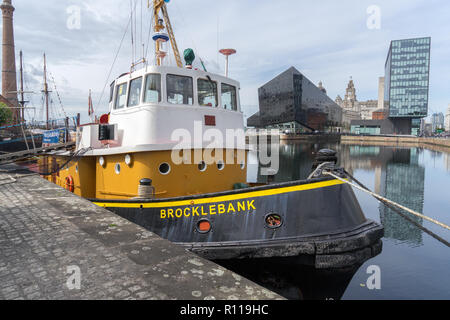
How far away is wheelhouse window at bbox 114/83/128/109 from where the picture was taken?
7.49 m

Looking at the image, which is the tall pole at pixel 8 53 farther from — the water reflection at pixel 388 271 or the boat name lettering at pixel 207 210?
the water reflection at pixel 388 271

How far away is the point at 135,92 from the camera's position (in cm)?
718

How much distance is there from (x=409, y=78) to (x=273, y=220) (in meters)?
110

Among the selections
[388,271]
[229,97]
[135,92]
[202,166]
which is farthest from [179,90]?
[388,271]

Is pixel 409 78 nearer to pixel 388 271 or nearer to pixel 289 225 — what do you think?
pixel 388 271

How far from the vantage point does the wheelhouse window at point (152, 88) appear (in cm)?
670

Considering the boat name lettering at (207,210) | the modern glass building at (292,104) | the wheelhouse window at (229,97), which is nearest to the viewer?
the boat name lettering at (207,210)

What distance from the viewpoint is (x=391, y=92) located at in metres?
94.4

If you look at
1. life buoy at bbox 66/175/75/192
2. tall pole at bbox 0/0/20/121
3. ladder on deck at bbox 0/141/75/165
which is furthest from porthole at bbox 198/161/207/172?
tall pole at bbox 0/0/20/121

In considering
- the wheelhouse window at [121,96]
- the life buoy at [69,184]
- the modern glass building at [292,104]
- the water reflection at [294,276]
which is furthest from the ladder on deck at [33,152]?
the modern glass building at [292,104]

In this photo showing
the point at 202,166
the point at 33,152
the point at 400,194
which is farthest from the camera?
the point at 400,194

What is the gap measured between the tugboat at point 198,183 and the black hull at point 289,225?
0.06ft

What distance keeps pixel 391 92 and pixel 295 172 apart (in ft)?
274
